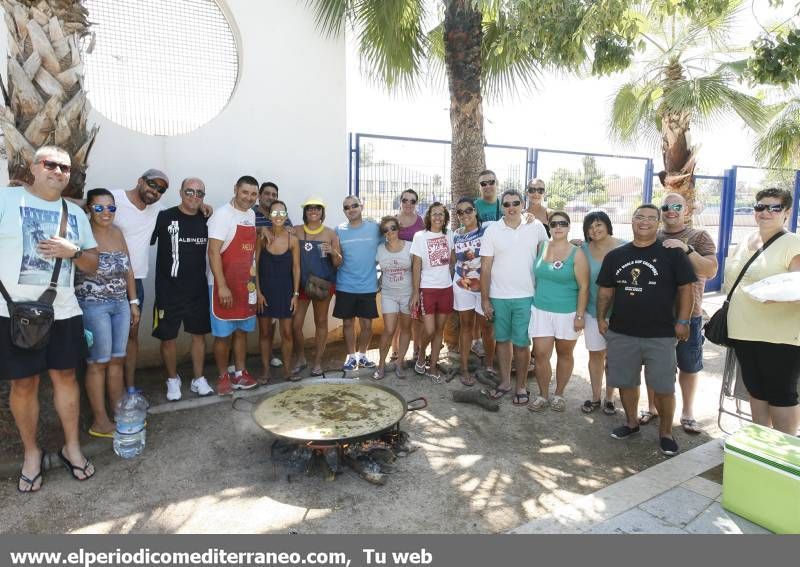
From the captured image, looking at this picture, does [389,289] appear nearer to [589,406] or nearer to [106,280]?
[589,406]

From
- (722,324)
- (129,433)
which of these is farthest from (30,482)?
(722,324)

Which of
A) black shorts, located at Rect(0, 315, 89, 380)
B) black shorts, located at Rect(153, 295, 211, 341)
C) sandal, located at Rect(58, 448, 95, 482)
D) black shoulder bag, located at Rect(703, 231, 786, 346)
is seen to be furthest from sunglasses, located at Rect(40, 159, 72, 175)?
black shoulder bag, located at Rect(703, 231, 786, 346)

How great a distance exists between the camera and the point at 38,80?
3625 millimetres

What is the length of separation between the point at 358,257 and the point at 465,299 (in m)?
1.19

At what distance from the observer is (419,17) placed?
22.1ft

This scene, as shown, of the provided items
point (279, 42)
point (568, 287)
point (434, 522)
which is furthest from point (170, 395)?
point (279, 42)

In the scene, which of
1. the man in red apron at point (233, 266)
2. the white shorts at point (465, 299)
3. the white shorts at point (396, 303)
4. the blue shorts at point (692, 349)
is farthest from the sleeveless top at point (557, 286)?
the man in red apron at point (233, 266)

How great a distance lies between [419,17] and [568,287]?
14.3ft

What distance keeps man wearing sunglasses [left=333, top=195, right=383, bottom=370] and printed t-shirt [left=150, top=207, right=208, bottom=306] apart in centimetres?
139

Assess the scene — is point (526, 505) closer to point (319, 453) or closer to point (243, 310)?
point (319, 453)

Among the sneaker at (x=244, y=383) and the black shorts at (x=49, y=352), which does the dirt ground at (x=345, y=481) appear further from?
the black shorts at (x=49, y=352)

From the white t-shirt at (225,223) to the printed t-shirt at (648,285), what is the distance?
3.25m

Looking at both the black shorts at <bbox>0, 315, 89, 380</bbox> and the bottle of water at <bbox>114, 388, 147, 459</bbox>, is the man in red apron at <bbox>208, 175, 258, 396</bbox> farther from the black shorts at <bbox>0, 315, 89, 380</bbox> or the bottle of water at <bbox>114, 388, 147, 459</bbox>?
the black shorts at <bbox>0, 315, 89, 380</bbox>

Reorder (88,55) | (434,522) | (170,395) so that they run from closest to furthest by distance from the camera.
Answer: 1. (434,522)
2. (170,395)
3. (88,55)
